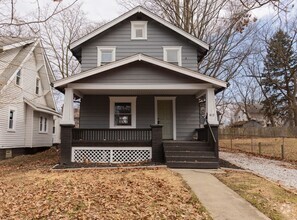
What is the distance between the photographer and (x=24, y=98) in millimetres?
19438

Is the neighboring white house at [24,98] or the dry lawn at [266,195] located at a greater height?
the neighboring white house at [24,98]

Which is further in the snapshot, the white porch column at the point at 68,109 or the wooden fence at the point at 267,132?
the wooden fence at the point at 267,132

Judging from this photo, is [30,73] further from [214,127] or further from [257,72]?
[257,72]

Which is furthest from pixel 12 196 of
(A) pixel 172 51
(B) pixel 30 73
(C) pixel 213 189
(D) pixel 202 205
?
(B) pixel 30 73

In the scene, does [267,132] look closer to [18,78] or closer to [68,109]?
[18,78]

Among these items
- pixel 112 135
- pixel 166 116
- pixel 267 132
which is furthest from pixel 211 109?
pixel 267 132

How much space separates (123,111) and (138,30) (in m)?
4.58

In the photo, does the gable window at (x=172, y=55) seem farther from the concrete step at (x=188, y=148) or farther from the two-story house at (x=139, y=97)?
the concrete step at (x=188, y=148)

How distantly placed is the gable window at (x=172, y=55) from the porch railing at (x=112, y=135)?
467 centimetres

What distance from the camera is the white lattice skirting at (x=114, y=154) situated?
1250 centimetres

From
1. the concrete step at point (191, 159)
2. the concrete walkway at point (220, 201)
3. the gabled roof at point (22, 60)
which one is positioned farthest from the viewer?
the gabled roof at point (22, 60)

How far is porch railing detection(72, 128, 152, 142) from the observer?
12898 millimetres

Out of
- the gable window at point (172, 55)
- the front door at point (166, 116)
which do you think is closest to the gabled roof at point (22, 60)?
the gable window at point (172, 55)

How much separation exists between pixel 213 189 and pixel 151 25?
10.7 meters
